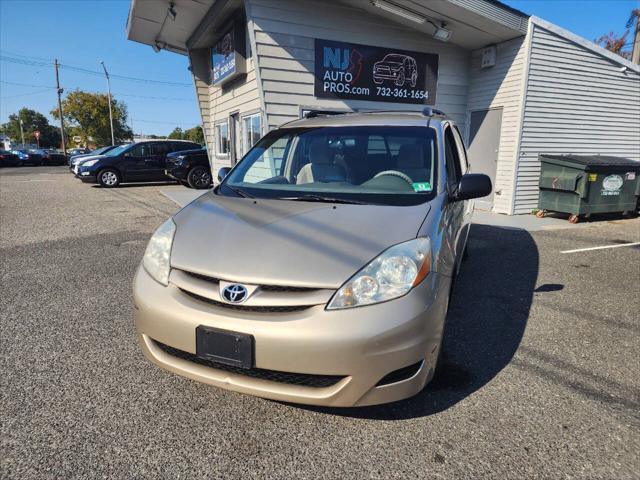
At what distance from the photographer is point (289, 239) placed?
2121 mm

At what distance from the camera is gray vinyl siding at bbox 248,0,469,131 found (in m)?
7.58

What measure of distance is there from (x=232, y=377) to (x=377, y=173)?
174 centimetres

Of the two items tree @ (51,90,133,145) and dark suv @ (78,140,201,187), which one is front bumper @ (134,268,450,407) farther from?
tree @ (51,90,133,145)

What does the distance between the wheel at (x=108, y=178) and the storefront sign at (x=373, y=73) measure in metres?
9.42

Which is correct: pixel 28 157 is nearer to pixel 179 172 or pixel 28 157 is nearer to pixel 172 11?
pixel 179 172

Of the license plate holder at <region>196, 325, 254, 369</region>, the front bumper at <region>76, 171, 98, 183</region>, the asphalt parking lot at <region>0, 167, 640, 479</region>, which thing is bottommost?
the asphalt parking lot at <region>0, 167, 640, 479</region>

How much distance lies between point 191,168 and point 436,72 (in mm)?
8106

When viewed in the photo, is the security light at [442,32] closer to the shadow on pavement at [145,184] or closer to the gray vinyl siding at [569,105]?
the gray vinyl siding at [569,105]

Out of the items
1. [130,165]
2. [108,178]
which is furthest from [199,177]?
[108,178]

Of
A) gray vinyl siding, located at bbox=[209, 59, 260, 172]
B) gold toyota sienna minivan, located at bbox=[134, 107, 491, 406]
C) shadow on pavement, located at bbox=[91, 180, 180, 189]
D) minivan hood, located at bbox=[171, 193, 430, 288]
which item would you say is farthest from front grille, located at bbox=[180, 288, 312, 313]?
shadow on pavement, located at bbox=[91, 180, 180, 189]

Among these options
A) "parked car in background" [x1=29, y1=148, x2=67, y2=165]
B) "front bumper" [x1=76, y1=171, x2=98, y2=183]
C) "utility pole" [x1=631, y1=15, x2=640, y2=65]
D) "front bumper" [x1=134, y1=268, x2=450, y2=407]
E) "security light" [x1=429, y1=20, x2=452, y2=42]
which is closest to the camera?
"front bumper" [x1=134, y1=268, x2=450, y2=407]

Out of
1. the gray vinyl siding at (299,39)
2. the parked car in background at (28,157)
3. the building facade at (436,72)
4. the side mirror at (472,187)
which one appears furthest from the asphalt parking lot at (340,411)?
the parked car in background at (28,157)

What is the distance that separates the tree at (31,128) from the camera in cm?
8900

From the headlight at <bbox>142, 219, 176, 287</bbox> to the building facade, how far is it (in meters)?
5.74
